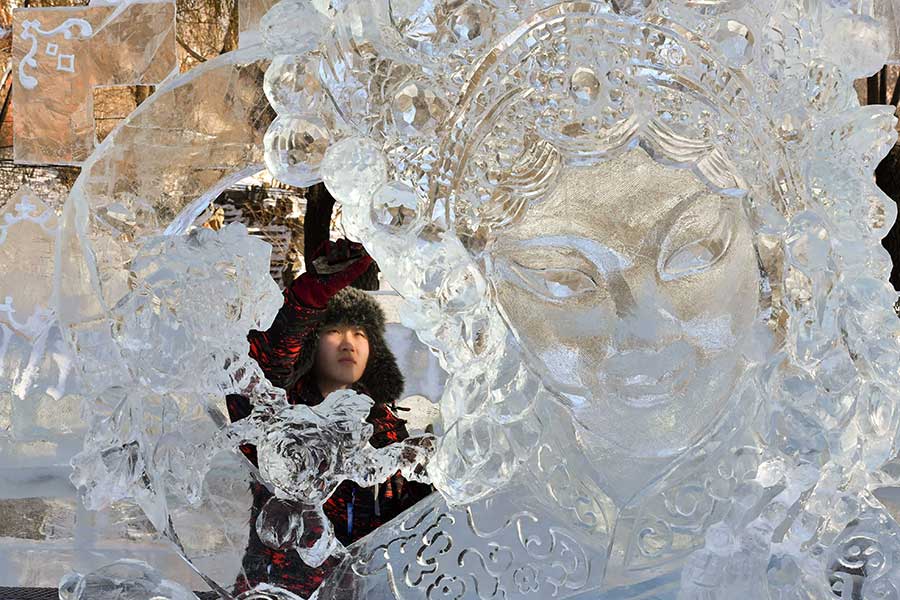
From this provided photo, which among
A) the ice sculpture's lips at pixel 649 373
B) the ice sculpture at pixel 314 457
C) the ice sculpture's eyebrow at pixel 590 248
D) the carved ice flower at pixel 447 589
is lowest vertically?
the carved ice flower at pixel 447 589

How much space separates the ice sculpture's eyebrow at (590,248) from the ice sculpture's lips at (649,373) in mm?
56

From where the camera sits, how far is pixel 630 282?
25.2 inches

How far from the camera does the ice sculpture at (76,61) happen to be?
152 centimetres

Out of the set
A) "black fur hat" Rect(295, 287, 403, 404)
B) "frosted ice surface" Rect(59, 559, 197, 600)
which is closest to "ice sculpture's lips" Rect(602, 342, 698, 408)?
"frosted ice surface" Rect(59, 559, 197, 600)

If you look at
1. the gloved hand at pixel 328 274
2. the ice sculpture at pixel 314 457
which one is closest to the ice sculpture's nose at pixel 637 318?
the ice sculpture at pixel 314 457

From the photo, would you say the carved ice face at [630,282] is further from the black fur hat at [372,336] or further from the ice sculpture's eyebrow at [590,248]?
the black fur hat at [372,336]

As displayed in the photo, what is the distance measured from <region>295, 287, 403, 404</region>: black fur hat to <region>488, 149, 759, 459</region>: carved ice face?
881 millimetres

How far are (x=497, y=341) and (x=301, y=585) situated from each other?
25 centimetres

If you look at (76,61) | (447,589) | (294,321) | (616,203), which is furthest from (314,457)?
(76,61)

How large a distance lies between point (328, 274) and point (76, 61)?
1.71ft

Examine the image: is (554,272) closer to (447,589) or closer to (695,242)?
(695,242)

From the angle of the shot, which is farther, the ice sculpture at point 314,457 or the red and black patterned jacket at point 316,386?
the red and black patterned jacket at point 316,386

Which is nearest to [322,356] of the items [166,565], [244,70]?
[166,565]

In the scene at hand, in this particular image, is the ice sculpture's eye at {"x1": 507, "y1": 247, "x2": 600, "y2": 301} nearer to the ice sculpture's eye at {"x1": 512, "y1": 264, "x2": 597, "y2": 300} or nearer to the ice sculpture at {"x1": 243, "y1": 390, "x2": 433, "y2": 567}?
the ice sculpture's eye at {"x1": 512, "y1": 264, "x2": 597, "y2": 300}
